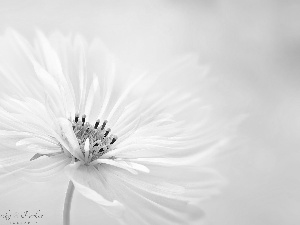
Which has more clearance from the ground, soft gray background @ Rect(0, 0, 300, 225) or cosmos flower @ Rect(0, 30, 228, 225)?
soft gray background @ Rect(0, 0, 300, 225)

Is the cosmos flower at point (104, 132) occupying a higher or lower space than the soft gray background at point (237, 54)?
lower

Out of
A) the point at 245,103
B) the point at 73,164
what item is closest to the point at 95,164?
the point at 73,164

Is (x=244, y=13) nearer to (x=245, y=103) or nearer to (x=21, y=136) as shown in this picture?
(x=245, y=103)

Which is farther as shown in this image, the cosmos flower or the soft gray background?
the soft gray background

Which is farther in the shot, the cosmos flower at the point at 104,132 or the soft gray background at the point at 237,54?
the soft gray background at the point at 237,54

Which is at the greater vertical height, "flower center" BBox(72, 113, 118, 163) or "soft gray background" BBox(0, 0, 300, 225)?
"soft gray background" BBox(0, 0, 300, 225)

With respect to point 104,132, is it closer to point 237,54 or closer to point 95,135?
point 95,135
